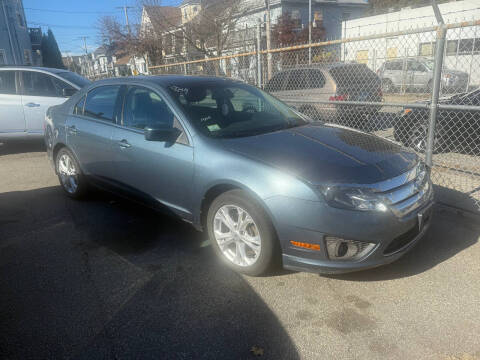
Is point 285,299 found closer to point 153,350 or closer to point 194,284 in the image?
point 194,284

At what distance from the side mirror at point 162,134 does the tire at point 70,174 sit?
1849 mm

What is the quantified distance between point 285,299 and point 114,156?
2.35m

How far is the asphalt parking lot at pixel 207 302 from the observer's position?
231 cm

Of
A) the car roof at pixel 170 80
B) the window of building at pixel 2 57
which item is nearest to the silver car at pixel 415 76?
the car roof at pixel 170 80

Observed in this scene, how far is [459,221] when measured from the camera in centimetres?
400

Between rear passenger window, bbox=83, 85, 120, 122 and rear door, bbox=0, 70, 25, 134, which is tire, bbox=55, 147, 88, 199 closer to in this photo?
rear passenger window, bbox=83, 85, 120, 122

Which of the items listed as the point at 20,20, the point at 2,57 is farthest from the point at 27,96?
the point at 20,20

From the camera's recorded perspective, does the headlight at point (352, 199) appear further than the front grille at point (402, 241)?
No

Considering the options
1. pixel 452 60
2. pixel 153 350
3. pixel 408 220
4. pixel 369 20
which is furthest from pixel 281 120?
pixel 369 20

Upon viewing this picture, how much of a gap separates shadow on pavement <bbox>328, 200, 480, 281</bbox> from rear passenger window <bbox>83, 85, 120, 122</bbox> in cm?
287

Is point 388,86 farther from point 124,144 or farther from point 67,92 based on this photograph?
point 124,144

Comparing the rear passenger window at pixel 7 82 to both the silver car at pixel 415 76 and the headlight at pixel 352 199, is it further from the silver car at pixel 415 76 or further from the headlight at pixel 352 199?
the silver car at pixel 415 76

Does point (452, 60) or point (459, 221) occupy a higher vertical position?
point (452, 60)

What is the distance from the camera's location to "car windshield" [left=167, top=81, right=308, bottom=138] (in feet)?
11.2
